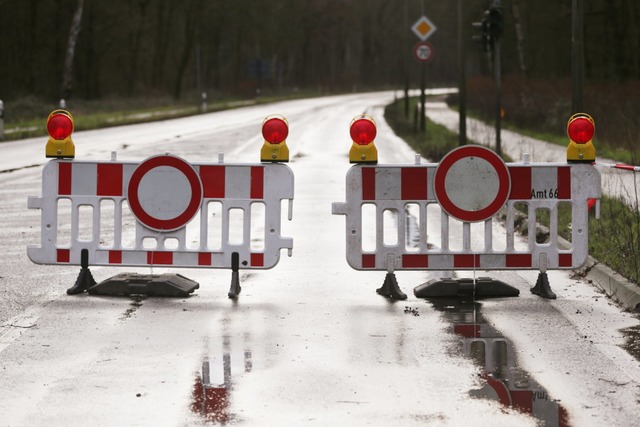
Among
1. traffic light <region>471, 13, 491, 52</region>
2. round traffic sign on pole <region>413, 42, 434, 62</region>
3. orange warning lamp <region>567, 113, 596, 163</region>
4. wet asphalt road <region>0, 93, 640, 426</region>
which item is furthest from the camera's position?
round traffic sign on pole <region>413, 42, 434, 62</region>

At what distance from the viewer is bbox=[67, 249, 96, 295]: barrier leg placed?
10.6 metres

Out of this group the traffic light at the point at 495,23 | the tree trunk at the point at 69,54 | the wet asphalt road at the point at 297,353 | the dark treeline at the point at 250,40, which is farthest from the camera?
the tree trunk at the point at 69,54

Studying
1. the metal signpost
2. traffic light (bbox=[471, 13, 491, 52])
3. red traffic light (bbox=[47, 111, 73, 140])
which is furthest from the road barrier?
the metal signpost

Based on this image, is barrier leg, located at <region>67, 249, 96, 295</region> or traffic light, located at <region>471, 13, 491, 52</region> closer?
barrier leg, located at <region>67, 249, 96, 295</region>

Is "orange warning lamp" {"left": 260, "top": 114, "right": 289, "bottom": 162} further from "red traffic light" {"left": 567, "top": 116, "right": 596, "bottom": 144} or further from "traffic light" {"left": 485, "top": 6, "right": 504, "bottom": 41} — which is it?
"traffic light" {"left": 485, "top": 6, "right": 504, "bottom": 41}

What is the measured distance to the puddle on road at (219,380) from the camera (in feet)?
21.4

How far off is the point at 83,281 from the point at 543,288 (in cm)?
357

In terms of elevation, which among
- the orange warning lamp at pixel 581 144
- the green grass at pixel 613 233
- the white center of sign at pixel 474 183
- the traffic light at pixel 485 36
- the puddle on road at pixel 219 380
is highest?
the traffic light at pixel 485 36

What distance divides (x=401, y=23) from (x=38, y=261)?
5116 inches

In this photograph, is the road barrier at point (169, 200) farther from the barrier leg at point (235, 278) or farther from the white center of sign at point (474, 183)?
the white center of sign at point (474, 183)

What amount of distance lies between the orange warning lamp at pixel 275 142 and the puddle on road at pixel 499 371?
1754 mm

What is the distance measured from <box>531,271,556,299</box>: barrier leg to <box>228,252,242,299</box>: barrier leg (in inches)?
91.2

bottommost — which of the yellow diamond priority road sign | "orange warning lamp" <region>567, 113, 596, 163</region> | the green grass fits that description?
the green grass

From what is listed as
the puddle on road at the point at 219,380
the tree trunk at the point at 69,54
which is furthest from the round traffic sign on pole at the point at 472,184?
the tree trunk at the point at 69,54
